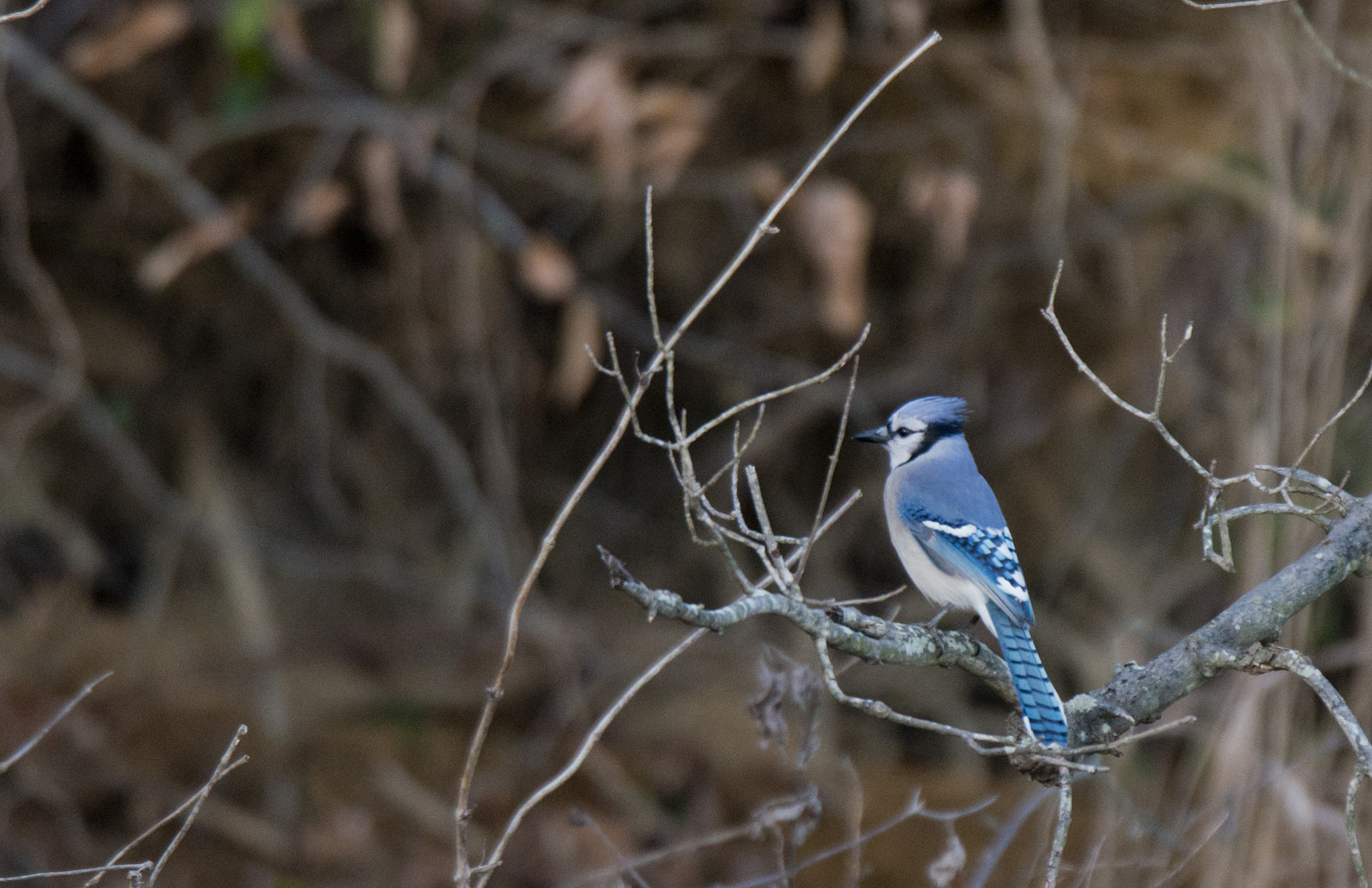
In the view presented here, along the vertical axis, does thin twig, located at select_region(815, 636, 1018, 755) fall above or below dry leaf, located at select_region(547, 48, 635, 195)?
above

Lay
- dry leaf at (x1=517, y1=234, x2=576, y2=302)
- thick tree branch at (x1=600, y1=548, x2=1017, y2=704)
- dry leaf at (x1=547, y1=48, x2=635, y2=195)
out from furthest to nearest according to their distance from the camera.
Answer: dry leaf at (x1=517, y1=234, x2=576, y2=302) < dry leaf at (x1=547, y1=48, x2=635, y2=195) < thick tree branch at (x1=600, y1=548, x2=1017, y2=704)

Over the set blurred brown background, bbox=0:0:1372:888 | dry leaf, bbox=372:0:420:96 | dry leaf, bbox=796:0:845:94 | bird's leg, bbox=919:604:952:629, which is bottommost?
blurred brown background, bbox=0:0:1372:888

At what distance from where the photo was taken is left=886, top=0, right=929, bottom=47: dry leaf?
441 centimetres

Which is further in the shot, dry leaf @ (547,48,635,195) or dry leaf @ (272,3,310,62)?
dry leaf @ (272,3,310,62)

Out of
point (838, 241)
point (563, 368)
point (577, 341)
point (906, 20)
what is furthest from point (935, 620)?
point (906, 20)

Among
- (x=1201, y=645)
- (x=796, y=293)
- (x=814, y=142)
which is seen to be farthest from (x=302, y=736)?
(x=1201, y=645)

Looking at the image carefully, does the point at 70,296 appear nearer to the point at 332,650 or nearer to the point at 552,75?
the point at 332,650

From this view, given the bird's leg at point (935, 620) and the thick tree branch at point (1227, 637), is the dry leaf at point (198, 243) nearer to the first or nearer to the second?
the bird's leg at point (935, 620)

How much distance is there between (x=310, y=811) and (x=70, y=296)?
7.75ft

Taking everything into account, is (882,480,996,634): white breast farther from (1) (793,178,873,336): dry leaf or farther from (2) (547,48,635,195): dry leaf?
(2) (547,48,635,195): dry leaf

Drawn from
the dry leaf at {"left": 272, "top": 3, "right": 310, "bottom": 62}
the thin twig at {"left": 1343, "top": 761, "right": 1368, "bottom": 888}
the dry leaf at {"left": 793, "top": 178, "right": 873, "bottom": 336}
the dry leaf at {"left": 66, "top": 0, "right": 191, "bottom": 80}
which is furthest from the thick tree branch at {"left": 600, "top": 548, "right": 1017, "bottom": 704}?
the dry leaf at {"left": 66, "top": 0, "right": 191, "bottom": 80}

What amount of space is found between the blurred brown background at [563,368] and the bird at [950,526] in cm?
124

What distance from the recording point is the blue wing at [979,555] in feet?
7.84

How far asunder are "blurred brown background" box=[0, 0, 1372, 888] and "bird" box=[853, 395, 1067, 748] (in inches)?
A: 48.9
